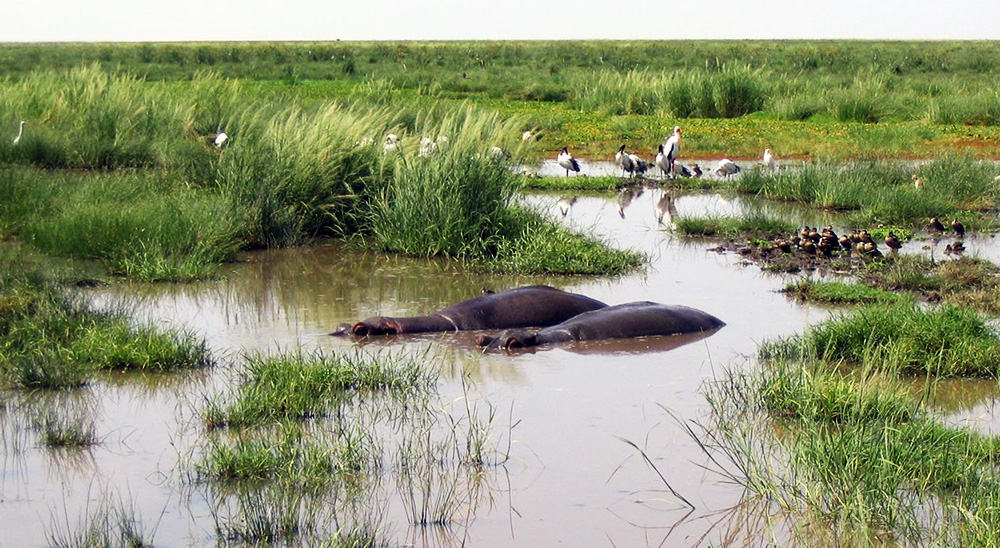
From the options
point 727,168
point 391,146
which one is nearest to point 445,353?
point 391,146

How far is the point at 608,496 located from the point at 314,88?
28.5 meters

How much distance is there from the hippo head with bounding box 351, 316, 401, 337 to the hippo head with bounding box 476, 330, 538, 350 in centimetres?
60

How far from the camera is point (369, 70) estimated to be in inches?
1799

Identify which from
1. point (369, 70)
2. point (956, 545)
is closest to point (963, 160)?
point (956, 545)

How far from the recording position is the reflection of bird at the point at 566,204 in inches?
579

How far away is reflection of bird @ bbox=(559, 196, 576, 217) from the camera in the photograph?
14698 millimetres

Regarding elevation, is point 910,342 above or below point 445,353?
above

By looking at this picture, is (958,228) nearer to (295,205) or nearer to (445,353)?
(295,205)

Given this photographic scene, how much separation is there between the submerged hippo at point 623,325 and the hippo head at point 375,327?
24.3 inches

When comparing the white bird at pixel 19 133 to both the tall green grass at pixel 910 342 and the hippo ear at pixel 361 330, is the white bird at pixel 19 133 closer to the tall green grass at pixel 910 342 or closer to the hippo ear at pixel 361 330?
the hippo ear at pixel 361 330

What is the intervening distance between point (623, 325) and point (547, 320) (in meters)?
0.60

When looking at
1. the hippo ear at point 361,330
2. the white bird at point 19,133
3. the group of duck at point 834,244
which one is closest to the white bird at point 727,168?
the group of duck at point 834,244

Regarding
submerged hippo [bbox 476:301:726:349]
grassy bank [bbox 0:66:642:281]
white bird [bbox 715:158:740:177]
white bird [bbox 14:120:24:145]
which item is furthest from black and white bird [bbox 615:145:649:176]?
submerged hippo [bbox 476:301:726:349]

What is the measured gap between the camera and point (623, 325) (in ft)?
26.8
